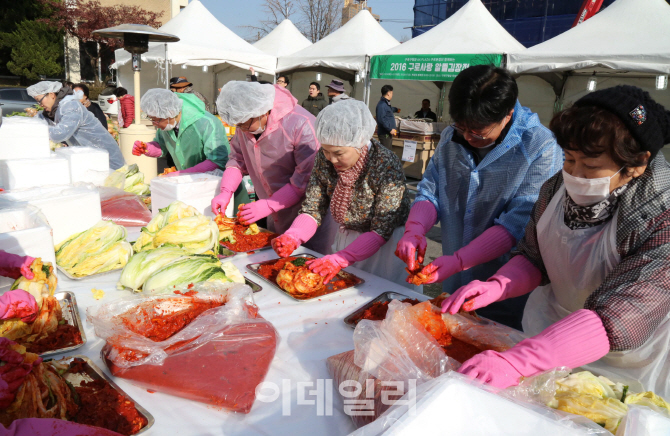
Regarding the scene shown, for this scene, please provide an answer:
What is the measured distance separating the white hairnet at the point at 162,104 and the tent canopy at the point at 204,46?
7053mm

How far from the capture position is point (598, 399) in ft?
3.88

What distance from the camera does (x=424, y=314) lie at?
1597 mm

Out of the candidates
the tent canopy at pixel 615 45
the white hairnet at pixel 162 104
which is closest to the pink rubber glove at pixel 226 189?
the white hairnet at pixel 162 104

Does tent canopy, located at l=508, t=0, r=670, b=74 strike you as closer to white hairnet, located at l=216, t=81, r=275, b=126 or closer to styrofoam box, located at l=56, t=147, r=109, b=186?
white hairnet, located at l=216, t=81, r=275, b=126

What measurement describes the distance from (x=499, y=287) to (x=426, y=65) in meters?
7.32

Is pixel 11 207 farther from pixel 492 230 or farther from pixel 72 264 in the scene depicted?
pixel 492 230

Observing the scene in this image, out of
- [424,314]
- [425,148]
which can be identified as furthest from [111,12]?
[424,314]

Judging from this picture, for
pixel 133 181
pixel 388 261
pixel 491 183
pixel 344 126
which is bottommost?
pixel 388 261

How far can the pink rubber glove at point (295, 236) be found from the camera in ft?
7.97

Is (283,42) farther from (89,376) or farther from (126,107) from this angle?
(89,376)

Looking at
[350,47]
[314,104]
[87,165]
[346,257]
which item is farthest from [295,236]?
[350,47]

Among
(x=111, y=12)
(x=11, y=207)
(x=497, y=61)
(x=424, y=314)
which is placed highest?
(x=111, y=12)

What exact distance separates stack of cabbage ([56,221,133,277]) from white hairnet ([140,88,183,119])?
1718 mm

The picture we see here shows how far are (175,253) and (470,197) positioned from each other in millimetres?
1559
